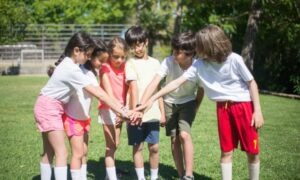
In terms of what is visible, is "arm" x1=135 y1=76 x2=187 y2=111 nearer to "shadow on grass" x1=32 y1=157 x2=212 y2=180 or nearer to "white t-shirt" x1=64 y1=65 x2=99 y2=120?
"white t-shirt" x1=64 y1=65 x2=99 y2=120

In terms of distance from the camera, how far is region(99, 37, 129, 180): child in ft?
15.0

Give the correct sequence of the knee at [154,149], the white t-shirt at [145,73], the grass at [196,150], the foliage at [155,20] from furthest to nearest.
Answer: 1. the foliage at [155,20]
2. the grass at [196,150]
3. the knee at [154,149]
4. the white t-shirt at [145,73]

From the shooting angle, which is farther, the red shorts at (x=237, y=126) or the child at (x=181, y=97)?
the child at (x=181, y=97)

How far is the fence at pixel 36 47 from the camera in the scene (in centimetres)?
2441

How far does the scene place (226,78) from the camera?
13.2 ft

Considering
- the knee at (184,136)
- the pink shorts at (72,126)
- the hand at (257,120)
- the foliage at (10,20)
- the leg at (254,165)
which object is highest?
the foliage at (10,20)

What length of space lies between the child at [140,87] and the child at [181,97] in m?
0.12

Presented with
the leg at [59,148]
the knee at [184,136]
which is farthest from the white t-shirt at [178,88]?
the leg at [59,148]

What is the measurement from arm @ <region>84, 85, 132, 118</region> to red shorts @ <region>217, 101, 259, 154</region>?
0.90 m

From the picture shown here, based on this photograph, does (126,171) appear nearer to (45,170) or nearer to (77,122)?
(45,170)

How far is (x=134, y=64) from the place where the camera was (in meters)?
4.55

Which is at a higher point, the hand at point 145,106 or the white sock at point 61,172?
the hand at point 145,106

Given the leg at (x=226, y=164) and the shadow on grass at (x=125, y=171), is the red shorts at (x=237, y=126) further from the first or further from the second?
the shadow on grass at (x=125, y=171)

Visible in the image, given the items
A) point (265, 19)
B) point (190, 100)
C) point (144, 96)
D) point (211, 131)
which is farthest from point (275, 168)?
point (265, 19)
